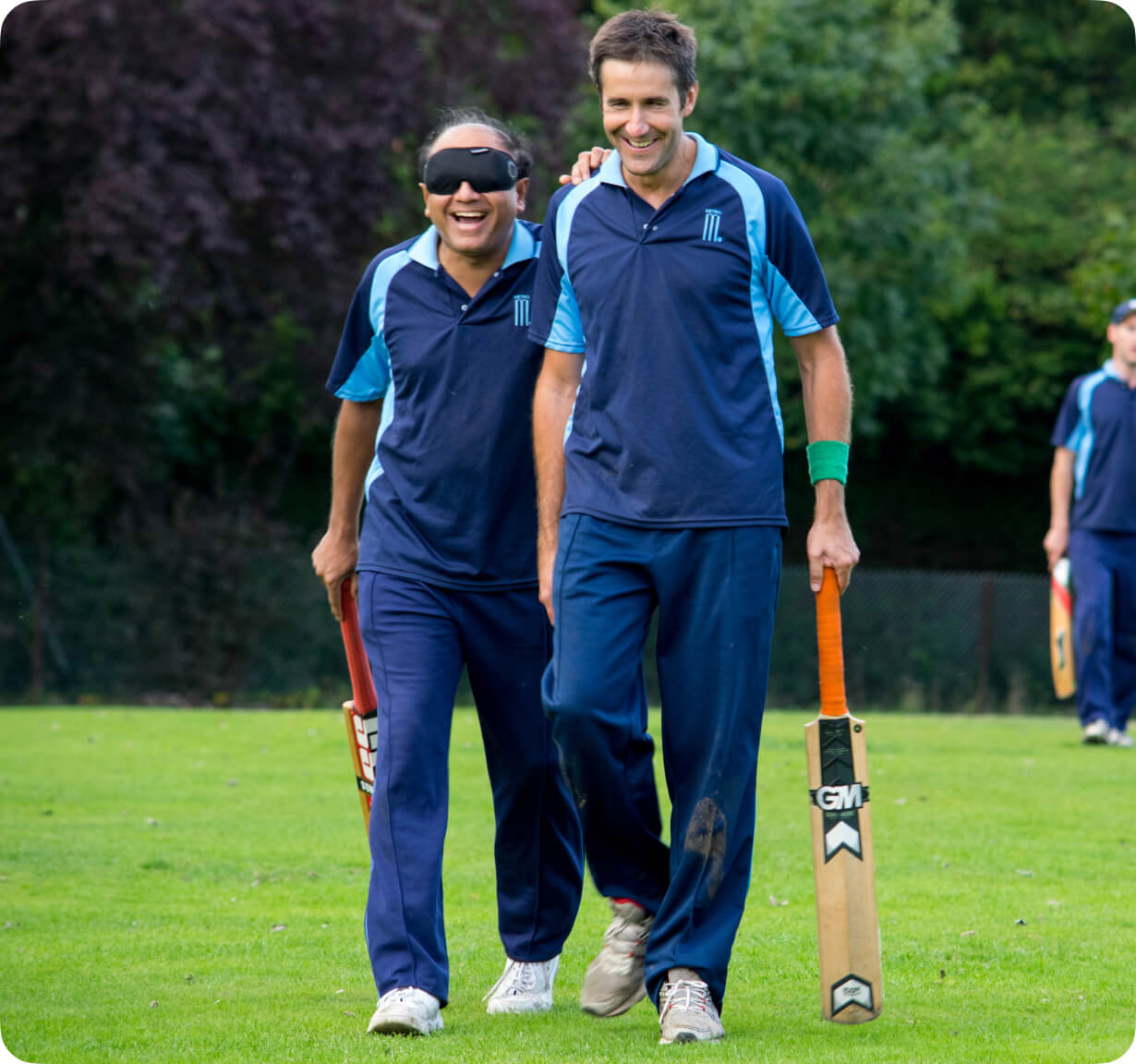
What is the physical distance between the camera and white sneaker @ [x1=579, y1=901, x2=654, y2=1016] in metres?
4.89

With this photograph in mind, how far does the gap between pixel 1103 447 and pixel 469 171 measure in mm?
8216

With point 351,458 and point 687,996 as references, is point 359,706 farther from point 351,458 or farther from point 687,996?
point 687,996

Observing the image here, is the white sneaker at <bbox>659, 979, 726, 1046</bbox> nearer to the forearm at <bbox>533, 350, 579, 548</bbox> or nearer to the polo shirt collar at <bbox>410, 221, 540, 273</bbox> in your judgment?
the forearm at <bbox>533, 350, 579, 548</bbox>

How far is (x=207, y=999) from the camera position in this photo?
505cm

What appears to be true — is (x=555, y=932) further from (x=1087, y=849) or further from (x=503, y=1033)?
(x=1087, y=849)

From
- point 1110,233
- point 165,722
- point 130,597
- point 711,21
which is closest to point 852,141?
point 711,21

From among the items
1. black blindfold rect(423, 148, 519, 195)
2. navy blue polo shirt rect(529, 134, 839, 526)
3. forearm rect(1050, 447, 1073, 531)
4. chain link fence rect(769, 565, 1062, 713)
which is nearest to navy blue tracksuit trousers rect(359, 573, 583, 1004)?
navy blue polo shirt rect(529, 134, 839, 526)

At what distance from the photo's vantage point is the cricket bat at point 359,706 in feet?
17.7

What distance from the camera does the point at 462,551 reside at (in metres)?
4.98

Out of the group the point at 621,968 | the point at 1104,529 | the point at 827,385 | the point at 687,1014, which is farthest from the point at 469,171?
the point at 1104,529

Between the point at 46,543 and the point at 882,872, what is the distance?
14.1m

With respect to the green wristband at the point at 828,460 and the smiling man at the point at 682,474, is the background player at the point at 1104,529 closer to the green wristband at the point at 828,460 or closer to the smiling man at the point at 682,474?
the green wristband at the point at 828,460

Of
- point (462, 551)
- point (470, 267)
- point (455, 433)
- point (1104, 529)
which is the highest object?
point (470, 267)

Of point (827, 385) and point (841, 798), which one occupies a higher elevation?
point (827, 385)
